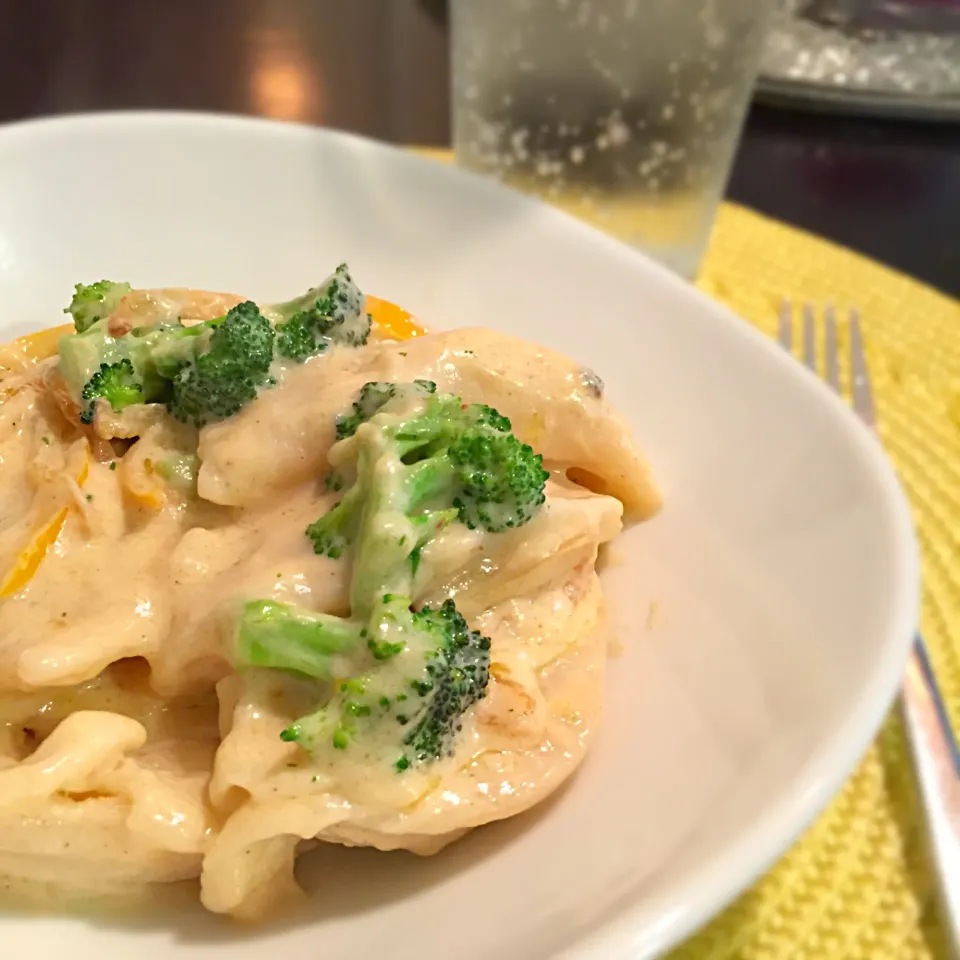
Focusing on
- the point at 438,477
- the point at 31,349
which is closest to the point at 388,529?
the point at 438,477

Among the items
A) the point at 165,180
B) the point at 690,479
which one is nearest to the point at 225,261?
the point at 165,180

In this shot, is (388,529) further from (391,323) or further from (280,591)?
(391,323)

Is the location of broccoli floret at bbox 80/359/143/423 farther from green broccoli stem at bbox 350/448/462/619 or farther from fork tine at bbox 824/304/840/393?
fork tine at bbox 824/304/840/393

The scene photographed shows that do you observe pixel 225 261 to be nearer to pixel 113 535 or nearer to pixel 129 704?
pixel 113 535

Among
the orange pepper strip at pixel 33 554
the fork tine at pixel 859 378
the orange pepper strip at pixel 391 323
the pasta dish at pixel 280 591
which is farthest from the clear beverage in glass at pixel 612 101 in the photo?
the orange pepper strip at pixel 33 554

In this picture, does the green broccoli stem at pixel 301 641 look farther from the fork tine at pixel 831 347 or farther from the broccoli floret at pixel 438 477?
the fork tine at pixel 831 347
